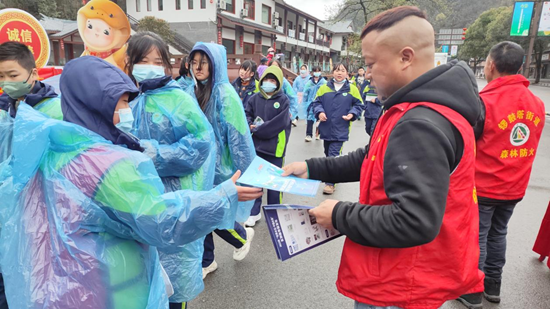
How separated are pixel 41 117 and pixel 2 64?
1888 mm

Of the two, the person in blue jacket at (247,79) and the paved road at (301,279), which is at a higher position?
the person in blue jacket at (247,79)

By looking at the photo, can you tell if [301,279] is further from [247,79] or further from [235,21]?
[235,21]

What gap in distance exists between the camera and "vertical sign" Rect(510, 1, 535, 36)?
1581 cm

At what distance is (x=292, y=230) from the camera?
1.36 m

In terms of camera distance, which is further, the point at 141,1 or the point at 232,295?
the point at 141,1

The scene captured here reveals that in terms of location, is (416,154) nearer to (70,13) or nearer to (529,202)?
(529,202)

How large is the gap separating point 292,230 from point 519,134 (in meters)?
2.15

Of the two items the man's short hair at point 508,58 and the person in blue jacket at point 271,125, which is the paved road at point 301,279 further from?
the man's short hair at point 508,58

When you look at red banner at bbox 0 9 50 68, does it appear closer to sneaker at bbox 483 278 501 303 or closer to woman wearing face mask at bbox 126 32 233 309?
woman wearing face mask at bbox 126 32 233 309

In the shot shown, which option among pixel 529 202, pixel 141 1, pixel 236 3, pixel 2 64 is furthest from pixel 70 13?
pixel 529 202

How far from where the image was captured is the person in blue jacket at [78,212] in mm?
1086

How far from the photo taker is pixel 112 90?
122 cm

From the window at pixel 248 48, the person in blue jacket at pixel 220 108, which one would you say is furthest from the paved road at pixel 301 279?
the window at pixel 248 48

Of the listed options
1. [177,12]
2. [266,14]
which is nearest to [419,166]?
[177,12]
